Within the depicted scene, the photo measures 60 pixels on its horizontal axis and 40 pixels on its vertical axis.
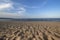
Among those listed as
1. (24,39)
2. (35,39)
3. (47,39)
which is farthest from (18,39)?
(47,39)

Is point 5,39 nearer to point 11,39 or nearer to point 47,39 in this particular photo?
point 11,39

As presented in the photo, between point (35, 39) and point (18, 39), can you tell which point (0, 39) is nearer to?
point (18, 39)

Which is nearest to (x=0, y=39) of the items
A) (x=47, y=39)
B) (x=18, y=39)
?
(x=18, y=39)

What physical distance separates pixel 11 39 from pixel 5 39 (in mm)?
325

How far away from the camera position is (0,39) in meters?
6.27

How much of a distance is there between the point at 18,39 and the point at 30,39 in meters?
0.67

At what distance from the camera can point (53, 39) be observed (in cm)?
664

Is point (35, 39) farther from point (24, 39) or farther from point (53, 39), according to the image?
point (53, 39)

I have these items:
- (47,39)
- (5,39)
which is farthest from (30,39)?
(5,39)

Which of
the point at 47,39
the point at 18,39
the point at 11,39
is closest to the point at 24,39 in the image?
the point at 18,39

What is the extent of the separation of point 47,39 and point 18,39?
1.62 metres

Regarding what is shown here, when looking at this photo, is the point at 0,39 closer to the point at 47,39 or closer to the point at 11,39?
the point at 11,39

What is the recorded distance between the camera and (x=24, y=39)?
6531 millimetres

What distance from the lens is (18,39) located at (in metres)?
6.48
